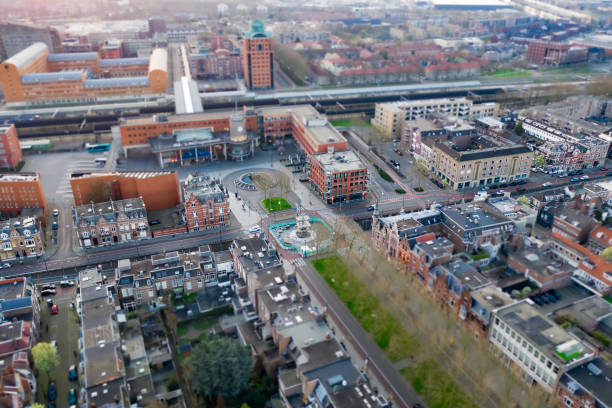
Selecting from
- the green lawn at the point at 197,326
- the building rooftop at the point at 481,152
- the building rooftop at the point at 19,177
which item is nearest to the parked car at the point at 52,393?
the green lawn at the point at 197,326

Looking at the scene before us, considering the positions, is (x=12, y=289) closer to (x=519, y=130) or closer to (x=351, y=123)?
(x=351, y=123)

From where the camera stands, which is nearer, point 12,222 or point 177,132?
point 12,222

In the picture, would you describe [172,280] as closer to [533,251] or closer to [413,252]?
[413,252]

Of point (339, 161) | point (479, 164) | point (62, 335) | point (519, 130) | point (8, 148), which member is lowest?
point (62, 335)

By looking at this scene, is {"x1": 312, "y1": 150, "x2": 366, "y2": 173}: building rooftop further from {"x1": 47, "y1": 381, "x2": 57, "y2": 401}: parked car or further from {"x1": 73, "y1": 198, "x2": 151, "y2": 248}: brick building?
{"x1": 47, "y1": 381, "x2": 57, "y2": 401}: parked car

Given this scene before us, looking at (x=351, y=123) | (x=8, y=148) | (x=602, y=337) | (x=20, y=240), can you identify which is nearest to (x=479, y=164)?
(x=602, y=337)

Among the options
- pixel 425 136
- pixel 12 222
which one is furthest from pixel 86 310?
pixel 425 136
